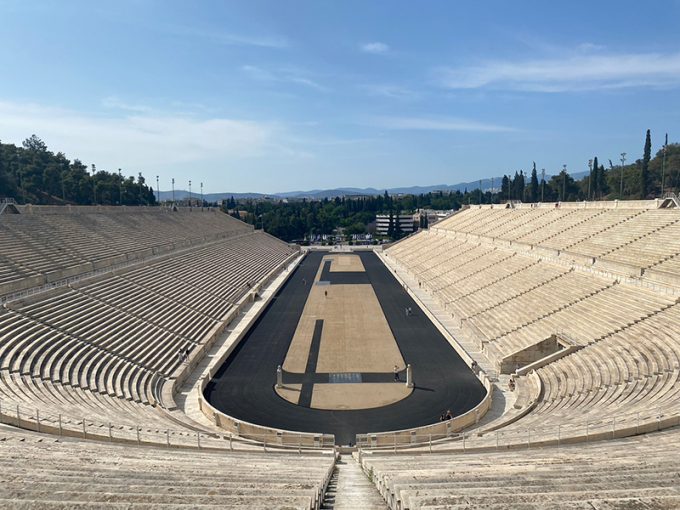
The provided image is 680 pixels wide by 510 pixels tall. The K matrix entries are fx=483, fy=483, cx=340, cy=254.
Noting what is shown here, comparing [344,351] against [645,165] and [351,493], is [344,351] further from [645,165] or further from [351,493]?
[645,165]

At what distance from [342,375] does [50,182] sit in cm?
7332

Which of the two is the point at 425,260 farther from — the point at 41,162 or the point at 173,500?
the point at 41,162

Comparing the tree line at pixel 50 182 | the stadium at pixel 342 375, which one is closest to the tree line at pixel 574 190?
the tree line at pixel 50 182

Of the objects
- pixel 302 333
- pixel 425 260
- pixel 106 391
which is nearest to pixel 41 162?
pixel 425 260

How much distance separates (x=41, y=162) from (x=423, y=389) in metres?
82.4

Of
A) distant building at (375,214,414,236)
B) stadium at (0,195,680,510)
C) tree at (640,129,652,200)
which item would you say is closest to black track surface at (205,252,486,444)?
stadium at (0,195,680,510)

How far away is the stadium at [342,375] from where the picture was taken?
9336 mm

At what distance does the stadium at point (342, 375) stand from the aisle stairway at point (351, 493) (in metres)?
0.07

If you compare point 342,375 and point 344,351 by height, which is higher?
point 344,351

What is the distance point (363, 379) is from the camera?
909 inches

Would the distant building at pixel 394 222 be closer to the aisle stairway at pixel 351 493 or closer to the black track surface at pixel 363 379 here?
the black track surface at pixel 363 379

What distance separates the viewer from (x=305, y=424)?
18.6m

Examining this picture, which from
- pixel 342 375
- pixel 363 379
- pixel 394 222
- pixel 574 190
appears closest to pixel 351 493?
pixel 363 379

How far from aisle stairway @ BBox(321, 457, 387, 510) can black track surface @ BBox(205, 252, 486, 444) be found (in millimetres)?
5819
